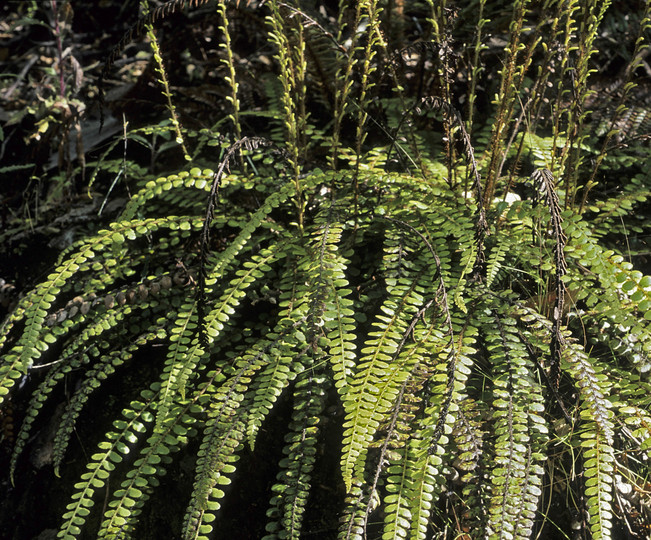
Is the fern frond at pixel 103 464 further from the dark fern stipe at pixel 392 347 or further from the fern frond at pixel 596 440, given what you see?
the fern frond at pixel 596 440

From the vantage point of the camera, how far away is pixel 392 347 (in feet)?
5.76

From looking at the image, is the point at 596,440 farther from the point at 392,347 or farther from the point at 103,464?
the point at 103,464

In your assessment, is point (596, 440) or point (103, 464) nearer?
point (596, 440)

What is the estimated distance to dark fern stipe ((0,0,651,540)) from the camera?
1.61m

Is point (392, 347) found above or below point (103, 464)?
above

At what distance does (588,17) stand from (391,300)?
1.17m

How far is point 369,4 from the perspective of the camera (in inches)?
70.4

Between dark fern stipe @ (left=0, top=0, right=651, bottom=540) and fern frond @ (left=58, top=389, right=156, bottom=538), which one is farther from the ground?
dark fern stipe @ (left=0, top=0, right=651, bottom=540)

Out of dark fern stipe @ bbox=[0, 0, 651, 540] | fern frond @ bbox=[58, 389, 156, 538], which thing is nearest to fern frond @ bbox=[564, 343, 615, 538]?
dark fern stipe @ bbox=[0, 0, 651, 540]

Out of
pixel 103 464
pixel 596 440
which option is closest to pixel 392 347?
pixel 596 440

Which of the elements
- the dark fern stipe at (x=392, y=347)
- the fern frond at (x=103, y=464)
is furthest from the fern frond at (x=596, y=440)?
the fern frond at (x=103, y=464)

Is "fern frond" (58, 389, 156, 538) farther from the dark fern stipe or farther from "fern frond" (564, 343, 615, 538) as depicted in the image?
"fern frond" (564, 343, 615, 538)

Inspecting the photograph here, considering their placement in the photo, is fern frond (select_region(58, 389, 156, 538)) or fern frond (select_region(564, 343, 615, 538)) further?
fern frond (select_region(58, 389, 156, 538))

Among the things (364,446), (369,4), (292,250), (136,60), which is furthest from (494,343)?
(136,60)
